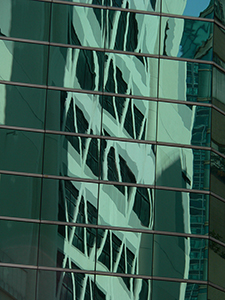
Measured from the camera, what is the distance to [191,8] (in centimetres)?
2238

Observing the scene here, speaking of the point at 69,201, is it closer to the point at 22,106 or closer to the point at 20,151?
the point at 20,151

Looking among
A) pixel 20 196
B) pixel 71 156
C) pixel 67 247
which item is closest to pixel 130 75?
pixel 71 156

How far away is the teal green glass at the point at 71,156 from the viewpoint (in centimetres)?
2070

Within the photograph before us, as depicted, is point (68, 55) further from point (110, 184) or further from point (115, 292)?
point (115, 292)

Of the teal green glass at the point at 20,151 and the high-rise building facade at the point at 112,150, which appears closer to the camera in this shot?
the high-rise building facade at the point at 112,150

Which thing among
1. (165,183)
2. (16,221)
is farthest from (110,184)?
(16,221)

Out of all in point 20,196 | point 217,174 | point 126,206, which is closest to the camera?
point 20,196

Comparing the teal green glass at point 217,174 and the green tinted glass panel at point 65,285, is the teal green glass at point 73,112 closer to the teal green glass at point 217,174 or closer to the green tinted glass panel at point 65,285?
the teal green glass at point 217,174

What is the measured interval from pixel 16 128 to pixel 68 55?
3247 millimetres

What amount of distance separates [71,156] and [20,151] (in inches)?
69.6

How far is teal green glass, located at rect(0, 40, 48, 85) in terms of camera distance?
21.2m

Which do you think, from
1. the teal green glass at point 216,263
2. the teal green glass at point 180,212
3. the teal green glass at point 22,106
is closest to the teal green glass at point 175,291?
the teal green glass at point 216,263

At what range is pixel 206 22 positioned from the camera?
2231 centimetres

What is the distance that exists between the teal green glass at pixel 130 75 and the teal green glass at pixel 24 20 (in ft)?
8.45
